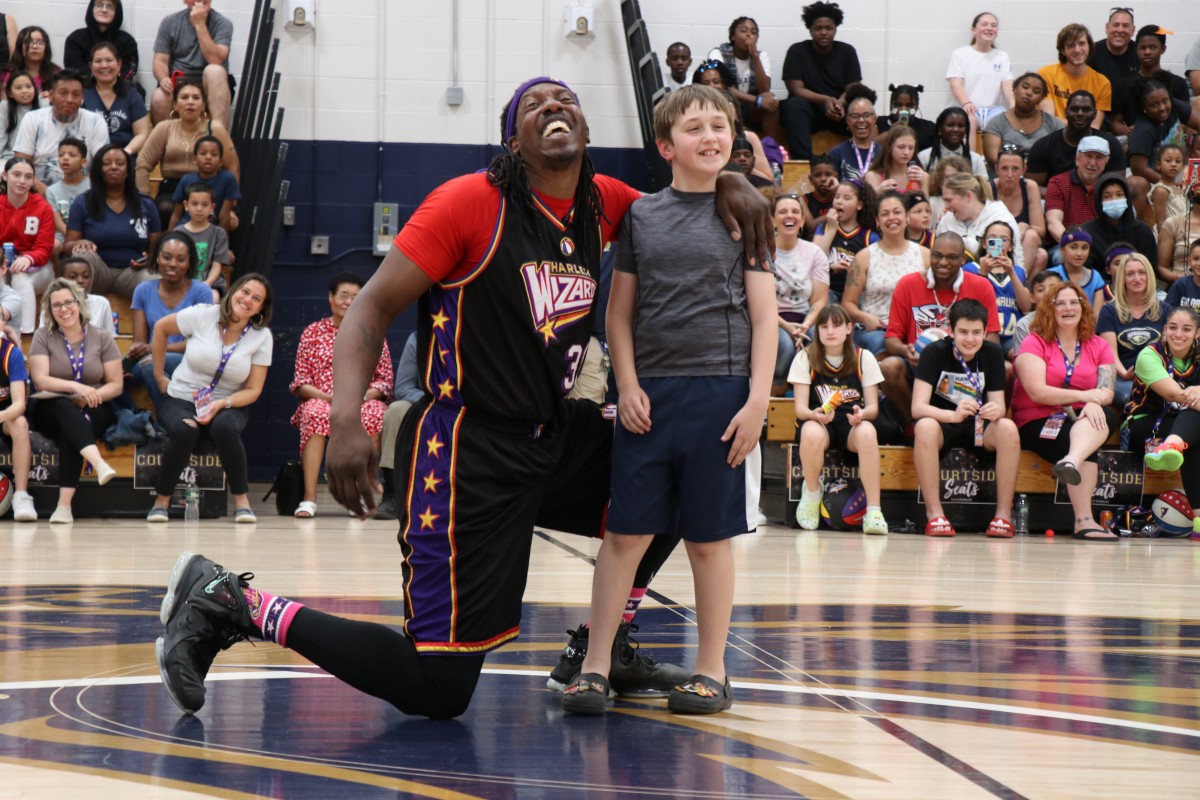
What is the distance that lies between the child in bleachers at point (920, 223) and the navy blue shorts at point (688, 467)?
6.68 metres

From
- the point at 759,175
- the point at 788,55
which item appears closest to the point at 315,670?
the point at 759,175

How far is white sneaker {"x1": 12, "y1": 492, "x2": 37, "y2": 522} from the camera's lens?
7531 mm

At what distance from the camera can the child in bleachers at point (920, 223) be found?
951 centimetres

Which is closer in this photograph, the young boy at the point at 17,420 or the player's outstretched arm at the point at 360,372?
the player's outstretched arm at the point at 360,372

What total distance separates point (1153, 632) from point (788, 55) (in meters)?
8.15

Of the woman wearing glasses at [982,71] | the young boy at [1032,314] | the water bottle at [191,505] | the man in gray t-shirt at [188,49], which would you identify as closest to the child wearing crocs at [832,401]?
the young boy at [1032,314]

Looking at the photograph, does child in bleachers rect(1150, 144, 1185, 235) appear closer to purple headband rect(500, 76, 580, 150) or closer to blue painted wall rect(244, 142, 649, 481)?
blue painted wall rect(244, 142, 649, 481)

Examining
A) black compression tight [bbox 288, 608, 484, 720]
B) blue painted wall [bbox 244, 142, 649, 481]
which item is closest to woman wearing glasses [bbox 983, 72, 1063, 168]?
blue painted wall [bbox 244, 142, 649, 481]

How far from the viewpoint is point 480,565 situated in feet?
9.77

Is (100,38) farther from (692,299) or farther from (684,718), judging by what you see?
(684,718)

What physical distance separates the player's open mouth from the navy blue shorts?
0.58 meters

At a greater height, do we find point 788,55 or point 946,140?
point 788,55

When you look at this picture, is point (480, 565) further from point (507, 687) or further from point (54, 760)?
point (54, 760)

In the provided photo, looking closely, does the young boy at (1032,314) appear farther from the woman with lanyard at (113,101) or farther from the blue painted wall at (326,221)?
the woman with lanyard at (113,101)
